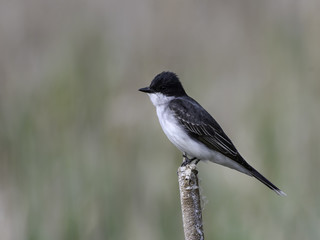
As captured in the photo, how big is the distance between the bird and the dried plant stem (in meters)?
1.23

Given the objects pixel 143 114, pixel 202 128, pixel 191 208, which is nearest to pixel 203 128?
pixel 202 128

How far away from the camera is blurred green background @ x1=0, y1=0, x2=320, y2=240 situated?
14.4 ft

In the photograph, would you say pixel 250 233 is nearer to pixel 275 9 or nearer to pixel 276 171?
pixel 276 171

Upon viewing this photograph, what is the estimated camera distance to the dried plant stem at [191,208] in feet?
8.93

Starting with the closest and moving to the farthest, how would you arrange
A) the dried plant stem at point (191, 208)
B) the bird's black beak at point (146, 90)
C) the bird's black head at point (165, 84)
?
1. the dried plant stem at point (191, 208)
2. the bird's black beak at point (146, 90)
3. the bird's black head at point (165, 84)

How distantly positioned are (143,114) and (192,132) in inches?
25.6

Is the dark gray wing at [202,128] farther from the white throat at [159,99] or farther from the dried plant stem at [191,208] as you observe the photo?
the dried plant stem at [191,208]

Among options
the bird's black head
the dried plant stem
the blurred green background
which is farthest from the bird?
the dried plant stem

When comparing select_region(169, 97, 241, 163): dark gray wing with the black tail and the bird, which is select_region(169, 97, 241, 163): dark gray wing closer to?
the bird

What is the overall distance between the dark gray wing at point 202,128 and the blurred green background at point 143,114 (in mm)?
328

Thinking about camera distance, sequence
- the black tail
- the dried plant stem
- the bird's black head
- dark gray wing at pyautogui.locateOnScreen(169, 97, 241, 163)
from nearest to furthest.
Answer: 1. the dried plant stem
2. the black tail
3. dark gray wing at pyautogui.locateOnScreen(169, 97, 241, 163)
4. the bird's black head

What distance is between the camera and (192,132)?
461 centimetres

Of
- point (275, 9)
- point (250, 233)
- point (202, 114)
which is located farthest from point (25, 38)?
point (250, 233)

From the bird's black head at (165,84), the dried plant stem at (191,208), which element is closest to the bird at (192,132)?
the bird's black head at (165,84)
